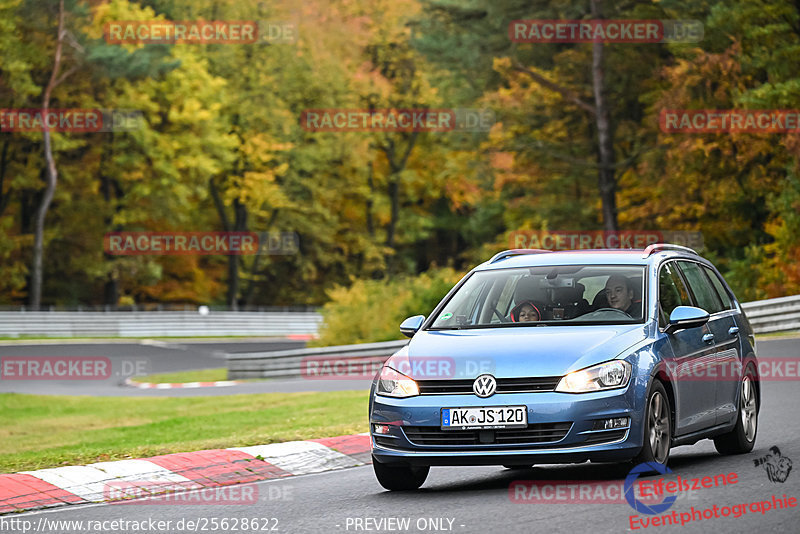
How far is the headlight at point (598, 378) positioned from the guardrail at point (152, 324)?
4571 cm

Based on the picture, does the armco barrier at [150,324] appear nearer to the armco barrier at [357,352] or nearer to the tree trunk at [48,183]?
the tree trunk at [48,183]

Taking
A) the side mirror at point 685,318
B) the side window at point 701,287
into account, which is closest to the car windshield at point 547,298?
the side mirror at point 685,318

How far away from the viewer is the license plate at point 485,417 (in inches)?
347

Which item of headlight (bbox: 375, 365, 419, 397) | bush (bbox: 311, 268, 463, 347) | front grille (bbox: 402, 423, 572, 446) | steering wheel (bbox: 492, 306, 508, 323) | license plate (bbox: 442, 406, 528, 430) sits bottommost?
bush (bbox: 311, 268, 463, 347)

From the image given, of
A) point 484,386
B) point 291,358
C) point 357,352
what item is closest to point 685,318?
point 484,386

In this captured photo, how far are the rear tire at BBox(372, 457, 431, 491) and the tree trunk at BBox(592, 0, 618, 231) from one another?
3437 cm

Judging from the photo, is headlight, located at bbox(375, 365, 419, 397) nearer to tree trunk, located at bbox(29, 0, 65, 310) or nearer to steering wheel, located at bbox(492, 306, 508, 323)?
steering wheel, located at bbox(492, 306, 508, 323)

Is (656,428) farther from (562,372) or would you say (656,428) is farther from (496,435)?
(496,435)

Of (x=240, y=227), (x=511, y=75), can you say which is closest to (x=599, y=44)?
(x=511, y=75)

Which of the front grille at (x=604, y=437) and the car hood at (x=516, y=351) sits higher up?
the car hood at (x=516, y=351)

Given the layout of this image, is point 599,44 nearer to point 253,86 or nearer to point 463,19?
point 463,19

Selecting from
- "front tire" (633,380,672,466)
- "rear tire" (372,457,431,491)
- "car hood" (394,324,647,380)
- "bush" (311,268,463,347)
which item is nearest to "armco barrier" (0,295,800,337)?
"bush" (311,268,463,347)

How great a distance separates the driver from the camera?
32.6 ft

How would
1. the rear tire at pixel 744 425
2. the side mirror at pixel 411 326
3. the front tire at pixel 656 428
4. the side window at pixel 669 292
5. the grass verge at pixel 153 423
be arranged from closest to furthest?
the front tire at pixel 656 428 → the side window at pixel 669 292 → the side mirror at pixel 411 326 → the rear tire at pixel 744 425 → the grass verge at pixel 153 423
